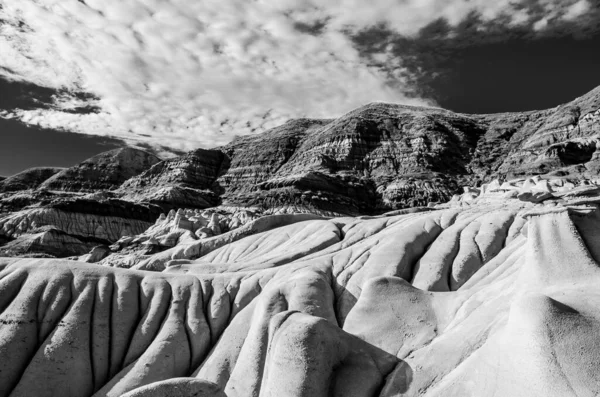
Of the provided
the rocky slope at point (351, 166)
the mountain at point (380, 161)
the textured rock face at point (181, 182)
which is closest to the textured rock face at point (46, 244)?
the rocky slope at point (351, 166)

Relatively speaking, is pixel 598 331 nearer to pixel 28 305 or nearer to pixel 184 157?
pixel 28 305

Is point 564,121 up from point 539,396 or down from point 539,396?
up

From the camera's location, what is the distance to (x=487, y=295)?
11836mm

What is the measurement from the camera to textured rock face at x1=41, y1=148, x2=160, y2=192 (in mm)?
155500

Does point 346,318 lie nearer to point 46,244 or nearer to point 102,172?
point 46,244

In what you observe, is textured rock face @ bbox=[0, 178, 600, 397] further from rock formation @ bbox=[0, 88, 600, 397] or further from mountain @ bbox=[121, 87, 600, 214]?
mountain @ bbox=[121, 87, 600, 214]

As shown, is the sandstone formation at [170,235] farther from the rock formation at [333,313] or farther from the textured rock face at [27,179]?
the textured rock face at [27,179]

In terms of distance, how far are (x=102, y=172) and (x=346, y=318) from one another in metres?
171

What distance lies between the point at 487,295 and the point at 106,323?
1786 centimetres

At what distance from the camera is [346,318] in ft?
50.2

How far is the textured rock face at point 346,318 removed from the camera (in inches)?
305

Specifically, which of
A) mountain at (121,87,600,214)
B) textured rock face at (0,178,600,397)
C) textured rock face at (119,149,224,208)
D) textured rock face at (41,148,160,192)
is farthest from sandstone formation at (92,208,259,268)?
textured rock face at (41,148,160,192)

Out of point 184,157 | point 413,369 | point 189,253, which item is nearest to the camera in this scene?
point 413,369

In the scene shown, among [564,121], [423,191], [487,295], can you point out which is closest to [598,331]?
[487,295]
